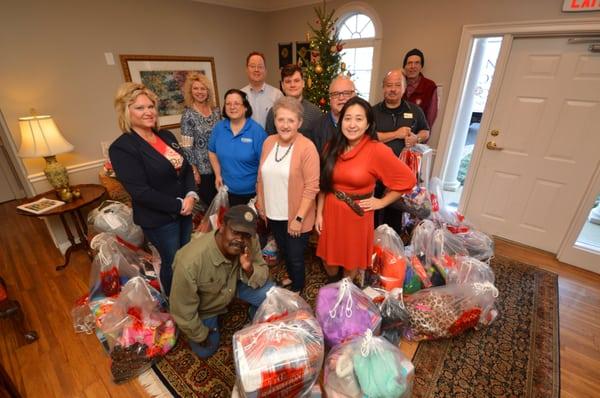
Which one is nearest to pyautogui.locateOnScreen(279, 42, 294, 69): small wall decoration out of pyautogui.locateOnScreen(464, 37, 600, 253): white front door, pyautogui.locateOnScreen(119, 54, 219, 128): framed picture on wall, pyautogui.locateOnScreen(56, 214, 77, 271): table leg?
pyautogui.locateOnScreen(119, 54, 219, 128): framed picture on wall

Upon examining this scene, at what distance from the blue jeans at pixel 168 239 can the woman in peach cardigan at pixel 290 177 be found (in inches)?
22.0

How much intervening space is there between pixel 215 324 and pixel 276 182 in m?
0.92

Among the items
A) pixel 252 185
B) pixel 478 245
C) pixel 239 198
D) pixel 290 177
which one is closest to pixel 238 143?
pixel 252 185

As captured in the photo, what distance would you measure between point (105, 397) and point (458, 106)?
368 centimetres

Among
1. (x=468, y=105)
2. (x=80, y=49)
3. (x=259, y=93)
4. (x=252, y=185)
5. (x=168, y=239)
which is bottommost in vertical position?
(x=168, y=239)

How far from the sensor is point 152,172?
1506 mm

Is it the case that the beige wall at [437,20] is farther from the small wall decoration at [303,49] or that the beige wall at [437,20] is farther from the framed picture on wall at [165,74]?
the framed picture on wall at [165,74]

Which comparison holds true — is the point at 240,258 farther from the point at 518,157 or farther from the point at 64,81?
the point at 518,157

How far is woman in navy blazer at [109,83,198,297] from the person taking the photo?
1429 millimetres

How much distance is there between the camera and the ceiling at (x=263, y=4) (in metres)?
3.59

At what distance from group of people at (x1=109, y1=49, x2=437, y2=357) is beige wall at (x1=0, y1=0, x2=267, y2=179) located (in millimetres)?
1386

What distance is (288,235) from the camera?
1.77 m

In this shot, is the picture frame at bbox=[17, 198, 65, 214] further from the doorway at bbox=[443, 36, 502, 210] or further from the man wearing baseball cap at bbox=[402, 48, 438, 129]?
the doorway at bbox=[443, 36, 502, 210]

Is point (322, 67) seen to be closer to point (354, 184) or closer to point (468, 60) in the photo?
point (468, 60)
